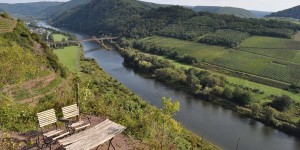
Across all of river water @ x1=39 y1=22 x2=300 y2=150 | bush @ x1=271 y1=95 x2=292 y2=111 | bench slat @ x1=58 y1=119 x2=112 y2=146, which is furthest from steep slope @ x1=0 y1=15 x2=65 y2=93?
bush @ x1=271 y1=95 x2=292 y2=111

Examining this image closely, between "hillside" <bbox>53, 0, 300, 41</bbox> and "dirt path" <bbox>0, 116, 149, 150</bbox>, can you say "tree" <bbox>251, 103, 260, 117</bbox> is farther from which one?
"hillside" <bbox>53, 0, 300, 41</bbox>

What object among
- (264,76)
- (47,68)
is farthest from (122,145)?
(264,76)

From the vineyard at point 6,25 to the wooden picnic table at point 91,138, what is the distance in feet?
108

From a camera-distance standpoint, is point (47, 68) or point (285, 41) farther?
point (285, 41)

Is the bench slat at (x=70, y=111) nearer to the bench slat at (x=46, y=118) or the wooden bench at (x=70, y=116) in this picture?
the wooden bench at (x=70, y=116)

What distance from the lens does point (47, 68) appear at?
32875 mm

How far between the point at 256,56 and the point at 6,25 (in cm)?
7523

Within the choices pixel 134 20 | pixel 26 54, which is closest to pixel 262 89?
pixel 26 54

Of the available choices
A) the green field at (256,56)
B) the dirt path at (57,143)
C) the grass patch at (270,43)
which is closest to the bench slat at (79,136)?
the dirt path at (57,143)

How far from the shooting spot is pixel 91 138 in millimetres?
10188

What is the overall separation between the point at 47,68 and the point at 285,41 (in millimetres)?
94857

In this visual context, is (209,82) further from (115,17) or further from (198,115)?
(115,17)

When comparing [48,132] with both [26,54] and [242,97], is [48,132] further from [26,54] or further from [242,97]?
[242,97]

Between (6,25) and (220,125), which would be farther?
(220,125)
